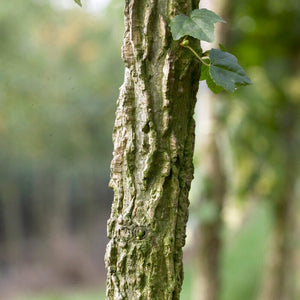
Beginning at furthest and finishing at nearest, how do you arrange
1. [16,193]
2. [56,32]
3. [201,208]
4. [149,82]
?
[16,193] → [56,32] → [201,208] → [149,82]

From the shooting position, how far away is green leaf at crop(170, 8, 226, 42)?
2.69 ft

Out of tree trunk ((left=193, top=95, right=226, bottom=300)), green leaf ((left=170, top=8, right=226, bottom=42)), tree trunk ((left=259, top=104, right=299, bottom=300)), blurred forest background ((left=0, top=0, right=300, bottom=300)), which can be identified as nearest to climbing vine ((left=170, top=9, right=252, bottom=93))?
green leaf ((left=170, top=8, right=226, bottom=42))

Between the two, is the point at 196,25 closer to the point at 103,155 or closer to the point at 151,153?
the point at 151,153

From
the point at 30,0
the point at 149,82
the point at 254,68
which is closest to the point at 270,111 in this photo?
the point at 254,68

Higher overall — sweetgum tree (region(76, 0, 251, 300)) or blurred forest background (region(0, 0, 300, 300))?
blurred forest background (region(0, 0, 300, 300))

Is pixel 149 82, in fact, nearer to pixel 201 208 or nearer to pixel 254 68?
pixel 201 208

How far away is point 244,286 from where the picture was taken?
8406 mm

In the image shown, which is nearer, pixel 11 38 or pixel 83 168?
pixel 11 38

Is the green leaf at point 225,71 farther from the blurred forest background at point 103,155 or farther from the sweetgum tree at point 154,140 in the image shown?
the blurred forest background at point 103,155

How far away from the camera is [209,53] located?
88cm

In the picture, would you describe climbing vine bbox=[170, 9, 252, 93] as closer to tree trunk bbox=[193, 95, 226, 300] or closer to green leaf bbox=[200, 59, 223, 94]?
green leaf bbox=[200, 59, 223, 94]

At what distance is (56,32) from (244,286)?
5936 millimetres

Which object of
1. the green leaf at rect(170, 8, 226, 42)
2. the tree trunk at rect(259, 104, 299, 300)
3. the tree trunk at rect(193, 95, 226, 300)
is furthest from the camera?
the tree trunk at rect(259, 104, 299, 300)

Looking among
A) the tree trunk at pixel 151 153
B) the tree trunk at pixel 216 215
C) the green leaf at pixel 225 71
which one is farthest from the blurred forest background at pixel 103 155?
the green leaf at pixel 225 71
